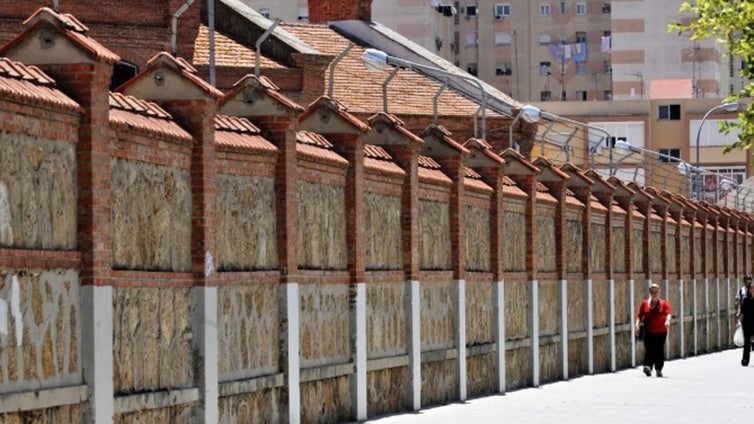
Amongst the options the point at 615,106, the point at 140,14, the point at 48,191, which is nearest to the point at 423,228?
the point at 48,191

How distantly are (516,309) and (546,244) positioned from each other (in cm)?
261

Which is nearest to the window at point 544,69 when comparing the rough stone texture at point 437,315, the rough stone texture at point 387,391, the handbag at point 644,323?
the handbag at point 644,323

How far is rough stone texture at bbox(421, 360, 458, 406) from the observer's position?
24.5m

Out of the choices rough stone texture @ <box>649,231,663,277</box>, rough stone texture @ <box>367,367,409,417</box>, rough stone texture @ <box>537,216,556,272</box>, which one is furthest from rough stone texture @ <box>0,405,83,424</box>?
rough stone texture @ <box>649,231,663,277</box>

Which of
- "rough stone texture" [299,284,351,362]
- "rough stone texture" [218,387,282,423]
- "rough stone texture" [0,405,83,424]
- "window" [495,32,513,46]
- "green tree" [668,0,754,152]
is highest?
"window" [495,32,513,46]

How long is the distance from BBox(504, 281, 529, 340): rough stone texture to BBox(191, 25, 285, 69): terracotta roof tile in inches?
740

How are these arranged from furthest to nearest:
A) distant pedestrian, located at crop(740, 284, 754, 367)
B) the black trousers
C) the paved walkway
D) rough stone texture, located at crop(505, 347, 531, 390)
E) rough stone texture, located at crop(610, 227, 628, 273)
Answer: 1. rough stone texture, located at crop(610, 227, 628, 273)
2. distant pedestrian, located at crop(740, 284, 754, 367)
3. the black trousers
4. rough stone texture, located at crop(505, 347, 531, 390)
5. the paved walkway

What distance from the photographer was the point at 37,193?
1381cm

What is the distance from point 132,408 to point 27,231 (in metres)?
2.26

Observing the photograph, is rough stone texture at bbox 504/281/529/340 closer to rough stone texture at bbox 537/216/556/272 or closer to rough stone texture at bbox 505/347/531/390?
rough stone texture at bbox 505/347/531/390

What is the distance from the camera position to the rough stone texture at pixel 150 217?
50.7ft

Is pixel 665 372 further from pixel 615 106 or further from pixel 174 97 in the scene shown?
pixel 615 106

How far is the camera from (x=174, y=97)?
56.0 ft

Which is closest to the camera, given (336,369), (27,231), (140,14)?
(27,231)
